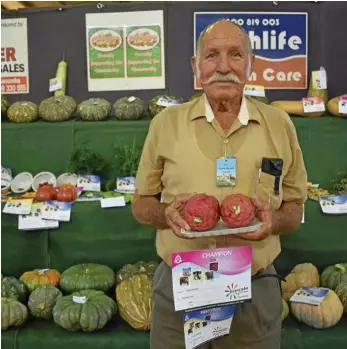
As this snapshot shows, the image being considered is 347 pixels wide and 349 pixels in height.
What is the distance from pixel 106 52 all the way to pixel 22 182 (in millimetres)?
1179

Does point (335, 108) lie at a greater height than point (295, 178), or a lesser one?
greater

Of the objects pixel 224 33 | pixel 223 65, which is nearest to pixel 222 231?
pixel 223 65

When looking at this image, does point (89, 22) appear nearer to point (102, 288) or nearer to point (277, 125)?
point (102, 288)

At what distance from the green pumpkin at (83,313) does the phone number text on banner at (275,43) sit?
6.75ft

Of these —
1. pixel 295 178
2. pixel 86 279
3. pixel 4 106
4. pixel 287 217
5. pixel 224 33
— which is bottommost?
pixel 86 279

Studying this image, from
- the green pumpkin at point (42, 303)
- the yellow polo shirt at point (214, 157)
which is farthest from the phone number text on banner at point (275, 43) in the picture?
the yellow polo shirt at point (214, 157)

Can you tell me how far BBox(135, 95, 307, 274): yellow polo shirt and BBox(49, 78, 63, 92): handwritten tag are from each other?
94.1 inches

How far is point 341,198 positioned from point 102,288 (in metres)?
1.54

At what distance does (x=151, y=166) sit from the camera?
1.72 metres

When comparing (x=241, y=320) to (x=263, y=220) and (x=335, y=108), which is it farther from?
(x=335, y=108)

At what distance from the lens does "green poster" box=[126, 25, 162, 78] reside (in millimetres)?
3904

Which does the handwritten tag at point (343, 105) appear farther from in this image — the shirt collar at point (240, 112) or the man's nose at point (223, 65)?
the man's nose at point (223, 65)

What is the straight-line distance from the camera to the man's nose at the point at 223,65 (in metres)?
1.56

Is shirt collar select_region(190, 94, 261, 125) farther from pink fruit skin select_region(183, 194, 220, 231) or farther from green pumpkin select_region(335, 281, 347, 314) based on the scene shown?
green pumpkin select_region(335, 281, 347, 314)
